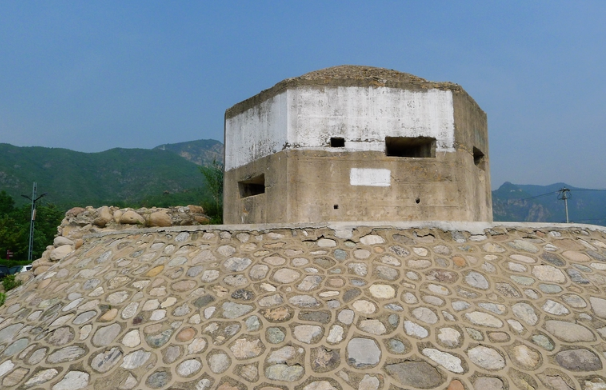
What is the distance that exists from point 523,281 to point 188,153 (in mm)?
130035

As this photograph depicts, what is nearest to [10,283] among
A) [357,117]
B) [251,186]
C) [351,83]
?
[251,186]

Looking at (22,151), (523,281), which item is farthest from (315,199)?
(22,151)

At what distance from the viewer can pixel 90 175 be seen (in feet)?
224

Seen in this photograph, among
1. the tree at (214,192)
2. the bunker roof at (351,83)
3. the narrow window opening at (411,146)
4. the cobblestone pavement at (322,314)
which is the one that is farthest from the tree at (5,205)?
the narrow window opening at (411,146)

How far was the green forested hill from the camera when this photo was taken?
179ft

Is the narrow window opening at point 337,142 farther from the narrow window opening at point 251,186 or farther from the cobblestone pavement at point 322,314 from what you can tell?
the cobblestone pavement at point 322,314

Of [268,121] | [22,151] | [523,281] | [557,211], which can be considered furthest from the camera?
[557,211]

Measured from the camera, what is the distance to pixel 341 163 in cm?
726

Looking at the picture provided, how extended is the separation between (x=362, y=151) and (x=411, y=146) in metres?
1.19

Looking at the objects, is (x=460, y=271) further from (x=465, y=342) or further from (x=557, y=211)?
(x=557, y=211)

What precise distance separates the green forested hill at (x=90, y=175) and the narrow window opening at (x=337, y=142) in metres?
48.6

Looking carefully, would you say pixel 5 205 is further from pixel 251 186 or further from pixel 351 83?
pixel 351 83

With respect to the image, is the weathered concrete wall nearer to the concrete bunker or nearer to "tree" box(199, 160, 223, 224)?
the concrete bunker

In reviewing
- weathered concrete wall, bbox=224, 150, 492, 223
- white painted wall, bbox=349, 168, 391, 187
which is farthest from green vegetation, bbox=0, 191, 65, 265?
white painted wall, bbox=349, 168, 391, 187
